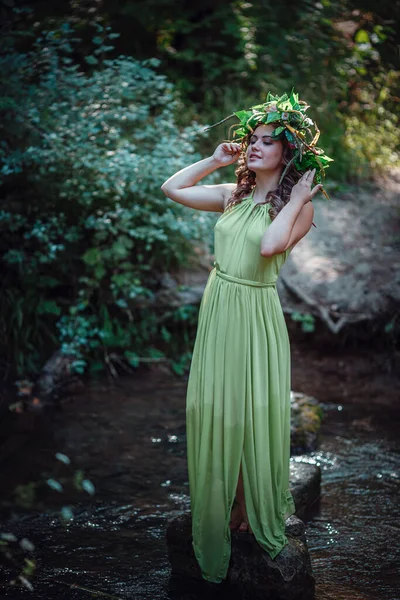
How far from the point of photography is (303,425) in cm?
502

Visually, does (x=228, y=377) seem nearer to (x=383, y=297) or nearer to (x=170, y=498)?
(x=170, y=498)

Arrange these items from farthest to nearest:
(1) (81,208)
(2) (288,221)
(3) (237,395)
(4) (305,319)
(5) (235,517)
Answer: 1. (4) (305,319)
2. (1) (81,208)
3. (5) (235,517)
4. (3) (237,395)
5. (2) (288,221)

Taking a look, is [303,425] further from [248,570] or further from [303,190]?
[303,190]

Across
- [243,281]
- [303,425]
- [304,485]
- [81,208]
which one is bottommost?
[303,425]

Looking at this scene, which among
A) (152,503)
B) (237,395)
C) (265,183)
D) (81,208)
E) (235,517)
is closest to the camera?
(237,395)

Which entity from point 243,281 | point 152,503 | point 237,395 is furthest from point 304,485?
point 243,281

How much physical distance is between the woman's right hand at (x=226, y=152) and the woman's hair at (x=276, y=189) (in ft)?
0.13

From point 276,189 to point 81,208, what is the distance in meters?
3.33

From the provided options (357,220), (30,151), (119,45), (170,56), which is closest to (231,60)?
(170,56)

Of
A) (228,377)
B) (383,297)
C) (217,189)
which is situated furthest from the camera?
(383,297)

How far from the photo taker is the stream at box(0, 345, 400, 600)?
11.3ft

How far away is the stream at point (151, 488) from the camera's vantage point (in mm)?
3453

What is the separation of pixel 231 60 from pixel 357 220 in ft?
8.14

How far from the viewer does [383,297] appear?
6.85 meters
